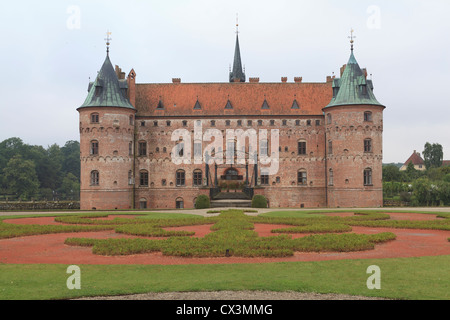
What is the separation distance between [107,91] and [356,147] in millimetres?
27720

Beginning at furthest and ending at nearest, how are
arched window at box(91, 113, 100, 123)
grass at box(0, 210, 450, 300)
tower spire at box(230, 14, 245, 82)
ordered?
tower spire at box(230, 14, 245, 82), arched window at box(91, 113, 100, 123), grass at box(0, 210, 450, 300)

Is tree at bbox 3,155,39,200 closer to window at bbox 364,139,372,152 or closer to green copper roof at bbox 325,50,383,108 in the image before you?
green copper roof at bbox 325,50,383,108

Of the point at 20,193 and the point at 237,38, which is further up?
the point at 237,38

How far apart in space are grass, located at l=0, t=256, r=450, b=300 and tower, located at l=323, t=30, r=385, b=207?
32.2 metres

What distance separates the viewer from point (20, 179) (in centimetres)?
7225

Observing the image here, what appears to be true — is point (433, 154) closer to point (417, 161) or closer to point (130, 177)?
point (417, 161)

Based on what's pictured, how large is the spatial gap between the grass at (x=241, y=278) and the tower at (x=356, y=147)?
32.2m

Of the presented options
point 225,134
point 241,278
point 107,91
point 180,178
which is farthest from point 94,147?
point 241,278

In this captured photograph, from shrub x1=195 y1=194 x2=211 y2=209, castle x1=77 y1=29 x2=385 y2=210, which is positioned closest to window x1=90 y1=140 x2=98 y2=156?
castle x1=77 y1=29 x2=385 y2=210

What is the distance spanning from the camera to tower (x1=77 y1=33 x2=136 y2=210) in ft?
145

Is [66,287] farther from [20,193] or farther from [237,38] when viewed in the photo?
[20,193]
